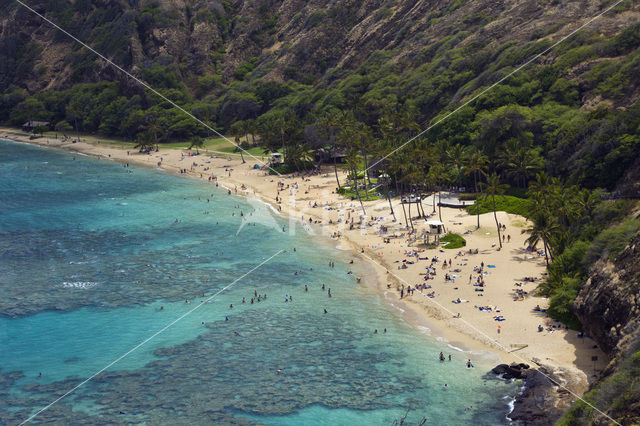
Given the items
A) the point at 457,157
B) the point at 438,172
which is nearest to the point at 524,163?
the point at 457,157

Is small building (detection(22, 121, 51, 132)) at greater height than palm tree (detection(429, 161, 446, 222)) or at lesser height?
greater

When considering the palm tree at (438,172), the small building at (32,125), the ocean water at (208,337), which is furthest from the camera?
the small building at (32,125)

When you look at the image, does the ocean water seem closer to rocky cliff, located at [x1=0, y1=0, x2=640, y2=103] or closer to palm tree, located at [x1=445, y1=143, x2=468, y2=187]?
palm tree, located at [x1=445, y1=143, x2=468, y2=187]

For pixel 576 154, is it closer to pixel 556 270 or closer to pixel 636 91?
pixel 636 91

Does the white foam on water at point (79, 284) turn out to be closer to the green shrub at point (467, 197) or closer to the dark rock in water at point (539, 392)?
the dark rock in water at point (539, 392)

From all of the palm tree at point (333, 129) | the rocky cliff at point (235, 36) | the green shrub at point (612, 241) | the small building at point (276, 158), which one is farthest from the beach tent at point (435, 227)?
the rocky cliff at point (235, 36)

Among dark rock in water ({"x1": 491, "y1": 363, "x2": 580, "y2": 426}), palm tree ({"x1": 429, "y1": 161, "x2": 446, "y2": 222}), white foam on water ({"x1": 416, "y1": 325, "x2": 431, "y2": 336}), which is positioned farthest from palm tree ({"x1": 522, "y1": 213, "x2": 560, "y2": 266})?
palm tree ({"x1": 429, "y1": 161, "x2": 446, "y2": 222})

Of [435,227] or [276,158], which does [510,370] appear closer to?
[435,227]
